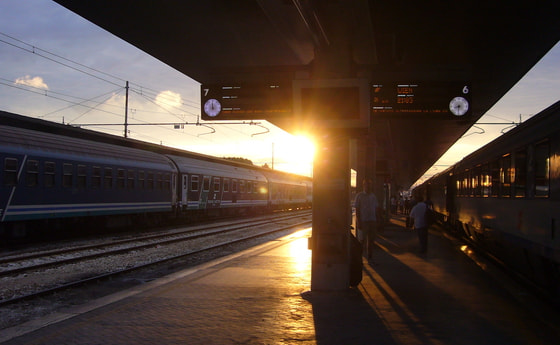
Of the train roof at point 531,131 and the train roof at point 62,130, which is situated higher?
the train roof at point 62,130

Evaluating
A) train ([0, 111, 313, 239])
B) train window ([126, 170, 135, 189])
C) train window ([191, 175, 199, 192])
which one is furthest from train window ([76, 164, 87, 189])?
train window ([191, 175, 199, 192])

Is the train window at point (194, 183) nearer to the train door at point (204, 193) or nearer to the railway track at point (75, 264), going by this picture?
the train door at point (204, 193)

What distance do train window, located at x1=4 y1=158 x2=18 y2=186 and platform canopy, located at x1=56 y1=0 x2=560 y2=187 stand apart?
18.6 ft

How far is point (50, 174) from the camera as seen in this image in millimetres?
17438

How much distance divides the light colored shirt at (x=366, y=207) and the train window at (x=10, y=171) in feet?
32.8

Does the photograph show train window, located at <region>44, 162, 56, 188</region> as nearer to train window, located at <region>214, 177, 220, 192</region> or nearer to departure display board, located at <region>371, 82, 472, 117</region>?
departure display board, located at <region>371, 82, 472, 117</region>

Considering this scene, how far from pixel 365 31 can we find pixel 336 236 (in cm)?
486

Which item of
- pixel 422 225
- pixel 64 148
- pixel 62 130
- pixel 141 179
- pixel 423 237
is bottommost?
pixel 423 237

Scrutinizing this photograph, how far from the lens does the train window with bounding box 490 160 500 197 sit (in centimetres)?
1108

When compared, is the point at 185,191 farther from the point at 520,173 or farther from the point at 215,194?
the point at 520,173

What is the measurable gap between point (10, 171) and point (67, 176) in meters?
2.84

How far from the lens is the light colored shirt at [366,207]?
11.9m

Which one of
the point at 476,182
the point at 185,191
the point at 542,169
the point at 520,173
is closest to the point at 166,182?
the point at 185,191

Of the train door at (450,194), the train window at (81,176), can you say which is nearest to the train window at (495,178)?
the train door at (450,194)
